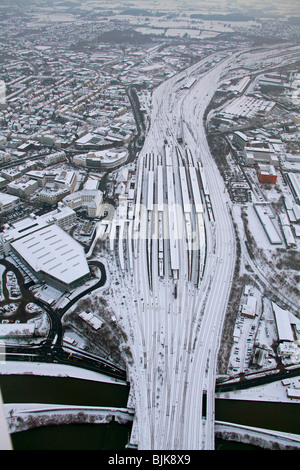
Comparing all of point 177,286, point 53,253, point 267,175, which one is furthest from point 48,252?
point 267,175

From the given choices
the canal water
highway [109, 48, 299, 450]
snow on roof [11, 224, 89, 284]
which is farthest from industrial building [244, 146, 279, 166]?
the canal water

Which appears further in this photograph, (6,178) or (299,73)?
(299,73)

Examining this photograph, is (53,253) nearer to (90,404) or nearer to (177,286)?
Result: (177,286)

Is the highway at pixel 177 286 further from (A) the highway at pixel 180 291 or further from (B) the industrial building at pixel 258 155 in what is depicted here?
(B) the industrial building at pixel 258 155

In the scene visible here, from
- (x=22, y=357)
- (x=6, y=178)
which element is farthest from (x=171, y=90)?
(x=22, y=357)
